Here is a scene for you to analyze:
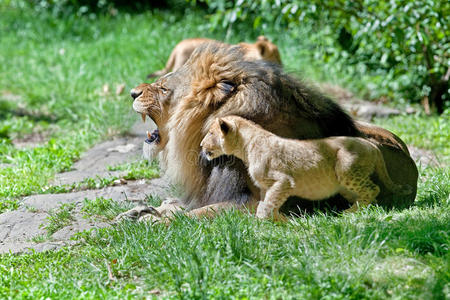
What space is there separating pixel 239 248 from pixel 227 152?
0.76 metres

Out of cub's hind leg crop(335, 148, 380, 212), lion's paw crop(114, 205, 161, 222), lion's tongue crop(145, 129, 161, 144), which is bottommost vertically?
lion's paw crop(114, 205, 161, 222)

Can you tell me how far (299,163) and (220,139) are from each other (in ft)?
1.70

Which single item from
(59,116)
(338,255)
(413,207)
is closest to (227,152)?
(338,255)

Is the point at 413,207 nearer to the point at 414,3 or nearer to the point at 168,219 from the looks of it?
the point at 168,219

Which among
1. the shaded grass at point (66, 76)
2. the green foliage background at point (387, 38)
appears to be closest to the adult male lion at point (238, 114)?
the shaded grass at point (66, 76)

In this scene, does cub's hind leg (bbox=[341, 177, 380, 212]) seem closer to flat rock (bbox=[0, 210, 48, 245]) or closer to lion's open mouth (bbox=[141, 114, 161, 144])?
lion's open mouth (bbox=[141, 114, 161, 144])

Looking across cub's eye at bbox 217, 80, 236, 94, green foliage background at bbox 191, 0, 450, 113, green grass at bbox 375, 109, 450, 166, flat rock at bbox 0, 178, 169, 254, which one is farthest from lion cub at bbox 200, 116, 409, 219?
green foliage background at bbox 191, 0, 450, 113

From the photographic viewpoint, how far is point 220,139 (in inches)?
157

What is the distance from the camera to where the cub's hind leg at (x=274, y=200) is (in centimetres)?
384

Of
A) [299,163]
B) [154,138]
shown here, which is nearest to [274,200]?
[299,163]

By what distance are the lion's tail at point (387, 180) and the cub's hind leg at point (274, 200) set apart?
0.61 m

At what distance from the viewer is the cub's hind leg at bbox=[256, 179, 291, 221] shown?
384cm

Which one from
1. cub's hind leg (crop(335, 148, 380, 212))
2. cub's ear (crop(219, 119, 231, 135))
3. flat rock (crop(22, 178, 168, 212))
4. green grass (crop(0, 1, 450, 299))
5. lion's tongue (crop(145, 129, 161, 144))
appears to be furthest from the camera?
flat rock (crop(22, 178, 168, 212))

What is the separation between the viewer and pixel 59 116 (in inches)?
361
